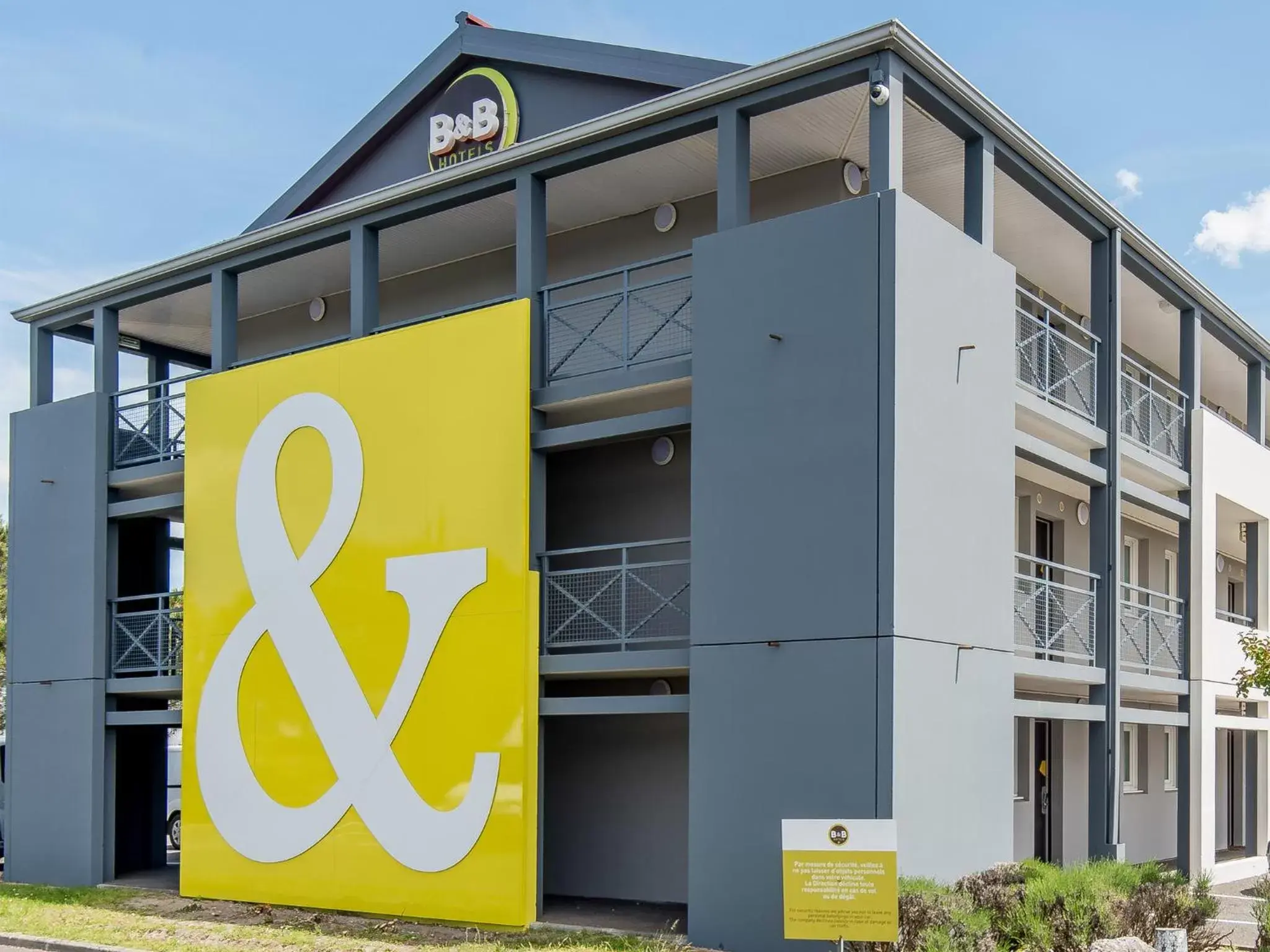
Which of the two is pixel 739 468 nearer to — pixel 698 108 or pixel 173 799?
pixel 698 108

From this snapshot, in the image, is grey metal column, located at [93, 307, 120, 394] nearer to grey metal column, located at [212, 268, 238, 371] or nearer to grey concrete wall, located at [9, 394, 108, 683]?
grey concrete wall, located at [9, 394, 108, 683]

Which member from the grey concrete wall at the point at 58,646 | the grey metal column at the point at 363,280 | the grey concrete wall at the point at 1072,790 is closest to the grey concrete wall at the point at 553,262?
the grey metal column at the point at 363,280

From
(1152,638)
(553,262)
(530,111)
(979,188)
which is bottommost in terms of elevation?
(1152,638)

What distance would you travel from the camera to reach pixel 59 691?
64.0ft

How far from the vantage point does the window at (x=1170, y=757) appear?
2381 cm

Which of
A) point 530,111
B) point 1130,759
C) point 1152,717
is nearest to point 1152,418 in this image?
point 1152,717

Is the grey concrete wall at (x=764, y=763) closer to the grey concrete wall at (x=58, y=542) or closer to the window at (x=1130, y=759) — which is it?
the grey concrete wall at (x=58, y=542)

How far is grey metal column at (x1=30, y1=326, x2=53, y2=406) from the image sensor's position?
21.0 meters

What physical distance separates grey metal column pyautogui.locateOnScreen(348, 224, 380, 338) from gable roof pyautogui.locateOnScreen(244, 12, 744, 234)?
6.40ft

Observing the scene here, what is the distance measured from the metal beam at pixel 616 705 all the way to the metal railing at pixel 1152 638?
21.1 feet

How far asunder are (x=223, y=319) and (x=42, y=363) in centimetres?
467

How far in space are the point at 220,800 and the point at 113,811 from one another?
10.0 ft

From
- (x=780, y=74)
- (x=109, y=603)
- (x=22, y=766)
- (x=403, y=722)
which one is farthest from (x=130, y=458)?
(x=780, y=74)

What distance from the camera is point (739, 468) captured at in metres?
12.9
